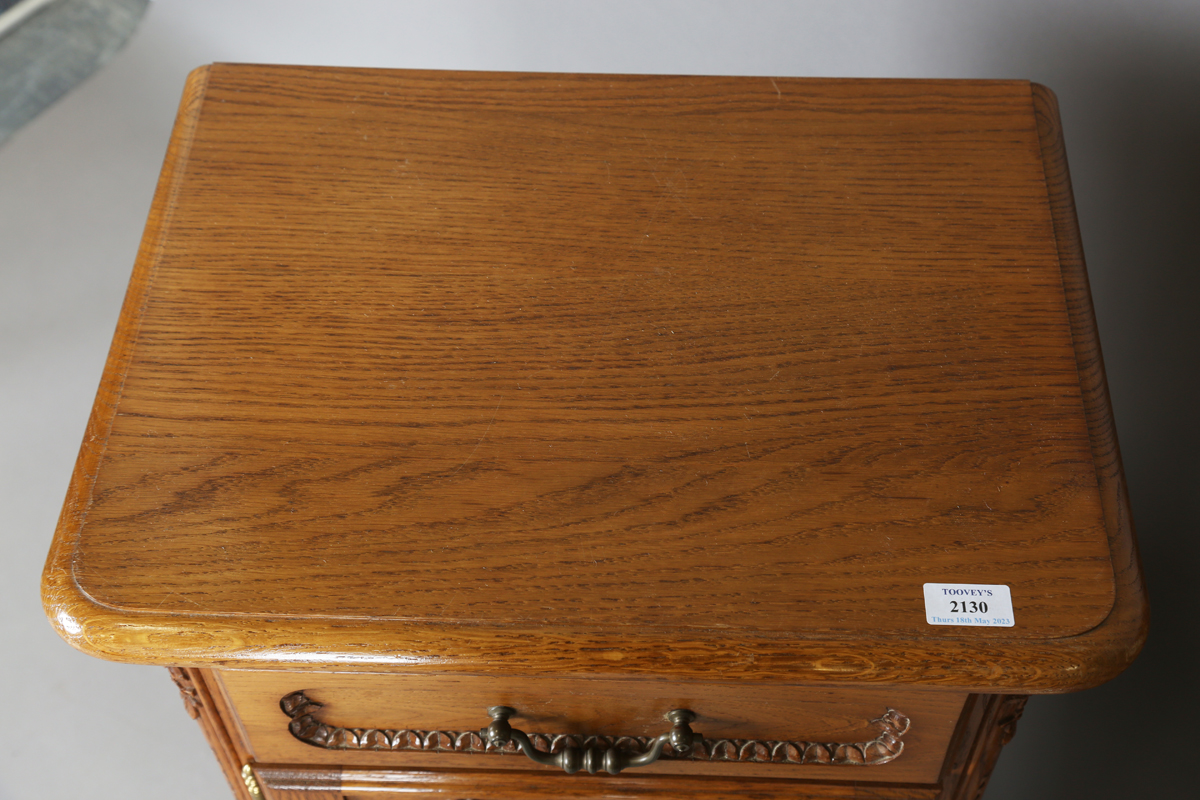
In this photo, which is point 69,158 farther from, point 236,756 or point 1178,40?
point 1178,40

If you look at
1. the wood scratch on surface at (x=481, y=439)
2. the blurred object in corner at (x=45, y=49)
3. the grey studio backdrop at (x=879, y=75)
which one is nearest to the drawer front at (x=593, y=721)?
the wood scratch on surface at (x=481, y=439)

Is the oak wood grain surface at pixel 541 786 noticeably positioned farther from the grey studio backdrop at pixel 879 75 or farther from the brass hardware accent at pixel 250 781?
the grey studio backdrop at pixel 879 75

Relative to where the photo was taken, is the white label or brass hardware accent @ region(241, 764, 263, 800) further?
brass hardware accent @ region(241, 764, 263, 800)

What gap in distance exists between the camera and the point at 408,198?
62cm

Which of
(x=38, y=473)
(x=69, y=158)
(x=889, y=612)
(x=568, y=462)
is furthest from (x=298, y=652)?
(x=69, y=158)

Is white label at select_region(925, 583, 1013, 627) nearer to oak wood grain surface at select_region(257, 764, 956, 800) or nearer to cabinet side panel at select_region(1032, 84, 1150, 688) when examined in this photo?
cabinet side panel at select_region(1032, 84, 1150, 688)

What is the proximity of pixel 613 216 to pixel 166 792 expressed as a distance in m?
0.81

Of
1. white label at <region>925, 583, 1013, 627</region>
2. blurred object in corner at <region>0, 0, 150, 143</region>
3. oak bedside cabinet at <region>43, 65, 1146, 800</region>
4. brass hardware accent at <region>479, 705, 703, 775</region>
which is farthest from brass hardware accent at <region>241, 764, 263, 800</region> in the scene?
blurred object in corner at <region>0, 0, 150, 143</region>

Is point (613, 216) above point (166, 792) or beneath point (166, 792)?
above

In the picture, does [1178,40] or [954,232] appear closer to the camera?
[954,232]

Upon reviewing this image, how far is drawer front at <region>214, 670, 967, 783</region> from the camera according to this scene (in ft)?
1.74

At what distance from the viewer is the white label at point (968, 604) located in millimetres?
471

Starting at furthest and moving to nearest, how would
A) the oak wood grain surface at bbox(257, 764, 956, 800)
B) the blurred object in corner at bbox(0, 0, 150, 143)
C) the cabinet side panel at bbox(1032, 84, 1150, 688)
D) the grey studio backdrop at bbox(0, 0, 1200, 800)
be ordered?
the blurred object in corner at bbox(0, 0, 150, 143) → the grey studio backdrop at bbox(0, 0, 1200, 800) → the oak wood grain surface at bbox(257, 764, 956, 800) → the cabinet side panel at bbox(1032, 84, 1150, 688)

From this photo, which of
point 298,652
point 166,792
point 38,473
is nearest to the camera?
point 298,652
